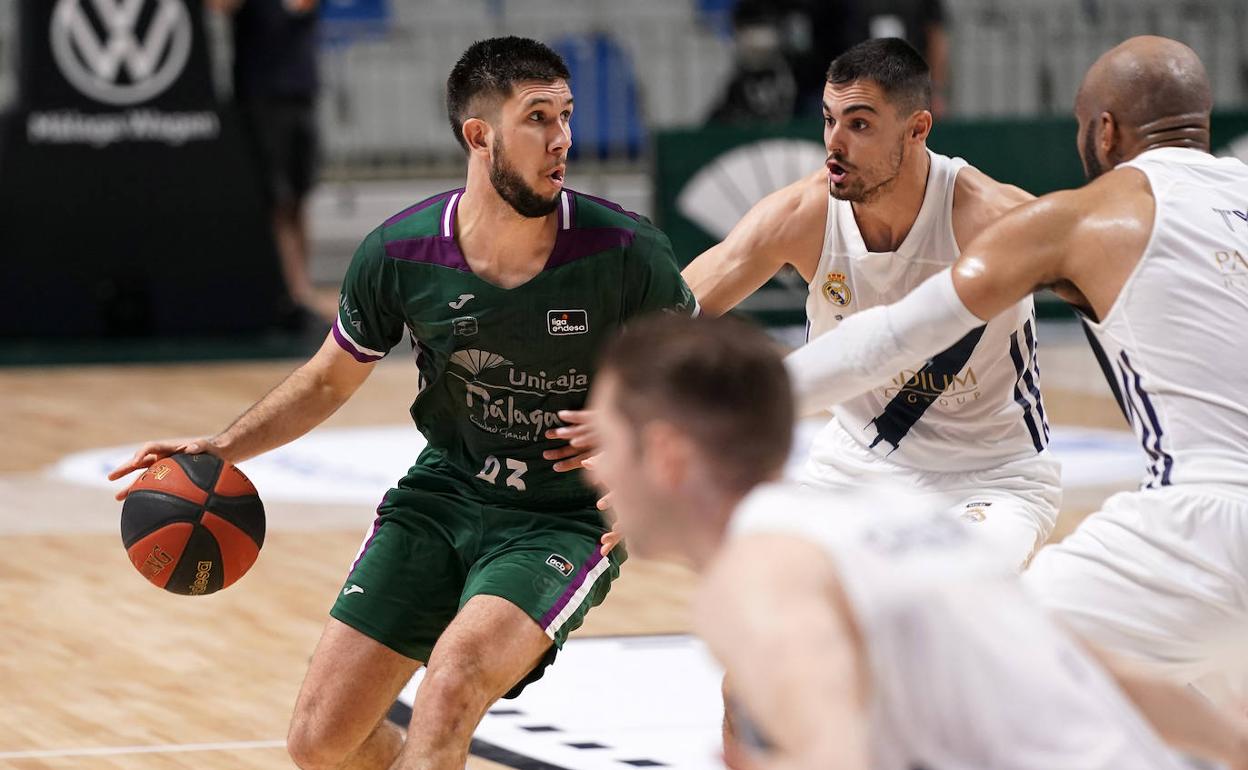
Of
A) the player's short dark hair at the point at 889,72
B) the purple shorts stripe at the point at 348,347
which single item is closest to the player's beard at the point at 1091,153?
the player's short dark hair at the point at 889,72

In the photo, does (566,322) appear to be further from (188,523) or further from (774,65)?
(774,65)

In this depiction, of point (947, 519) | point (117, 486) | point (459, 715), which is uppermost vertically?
point (947, 519)

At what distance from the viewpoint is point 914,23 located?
1389 centimetres

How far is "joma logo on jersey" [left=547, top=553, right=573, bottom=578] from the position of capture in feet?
15.8

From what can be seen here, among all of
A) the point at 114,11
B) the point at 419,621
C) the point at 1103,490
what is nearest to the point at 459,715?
the point at 419,621

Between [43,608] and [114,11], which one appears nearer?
[43,608]

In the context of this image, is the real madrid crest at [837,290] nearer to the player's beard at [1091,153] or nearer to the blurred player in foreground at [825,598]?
the player's beard at [1091,153]

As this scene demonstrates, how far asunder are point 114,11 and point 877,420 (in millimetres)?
8809

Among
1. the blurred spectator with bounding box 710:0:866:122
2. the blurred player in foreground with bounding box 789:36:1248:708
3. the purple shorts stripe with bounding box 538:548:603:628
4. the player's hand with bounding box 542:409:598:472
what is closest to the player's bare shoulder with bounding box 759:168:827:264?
the player's hand with bounding box 542:409:598:472

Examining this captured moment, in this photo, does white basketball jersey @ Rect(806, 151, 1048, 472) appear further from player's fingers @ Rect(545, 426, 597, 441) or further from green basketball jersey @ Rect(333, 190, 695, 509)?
player's fingers @ Rect(545, 426, 597, 441)

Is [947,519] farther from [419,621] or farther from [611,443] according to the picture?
[419,621]

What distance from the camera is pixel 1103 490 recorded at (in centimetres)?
910

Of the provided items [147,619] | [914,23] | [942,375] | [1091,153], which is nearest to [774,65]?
[914,23]

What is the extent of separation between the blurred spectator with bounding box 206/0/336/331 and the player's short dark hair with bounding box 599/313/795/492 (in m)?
10.9
